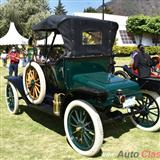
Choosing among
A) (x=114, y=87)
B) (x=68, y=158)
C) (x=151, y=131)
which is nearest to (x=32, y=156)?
(x=68, y=158)

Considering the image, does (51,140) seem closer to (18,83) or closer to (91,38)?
(18,83)

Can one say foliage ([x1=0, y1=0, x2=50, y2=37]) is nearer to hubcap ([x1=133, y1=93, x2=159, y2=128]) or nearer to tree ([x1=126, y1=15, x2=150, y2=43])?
tree ([x1=126, y1=15, x2=150, y2=43])

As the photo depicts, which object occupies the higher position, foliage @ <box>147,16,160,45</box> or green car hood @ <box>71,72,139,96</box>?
foliage @ <box>147,16,160,45</box>

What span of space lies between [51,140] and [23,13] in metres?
42.2

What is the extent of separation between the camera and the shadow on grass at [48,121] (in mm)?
7352

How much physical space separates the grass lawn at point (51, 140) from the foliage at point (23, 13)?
119 feet

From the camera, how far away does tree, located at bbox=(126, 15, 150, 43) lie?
4206cm

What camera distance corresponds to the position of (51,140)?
664cm

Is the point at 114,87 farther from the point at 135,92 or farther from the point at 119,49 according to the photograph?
the point at 119,49

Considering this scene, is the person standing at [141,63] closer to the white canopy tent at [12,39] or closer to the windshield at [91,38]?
the windshield at [91,38]

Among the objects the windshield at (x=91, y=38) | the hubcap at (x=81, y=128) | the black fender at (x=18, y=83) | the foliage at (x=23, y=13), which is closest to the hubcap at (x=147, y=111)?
the windshield at (x=91, y=38)

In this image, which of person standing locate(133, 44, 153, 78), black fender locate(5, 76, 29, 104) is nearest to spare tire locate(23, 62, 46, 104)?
black fender locate(5, 76, 29, 104)

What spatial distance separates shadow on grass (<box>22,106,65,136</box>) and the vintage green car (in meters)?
0.59

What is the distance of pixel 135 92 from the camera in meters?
6.58
